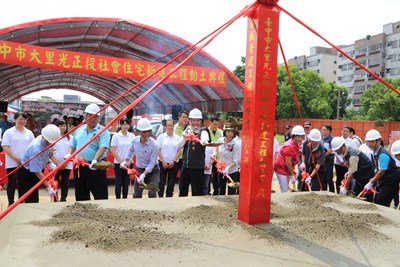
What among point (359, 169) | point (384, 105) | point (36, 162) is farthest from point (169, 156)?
point (384, 105)

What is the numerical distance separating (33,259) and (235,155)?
3521mm

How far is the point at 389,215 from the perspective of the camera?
297cm

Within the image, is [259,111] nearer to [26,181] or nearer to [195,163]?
[195,163]

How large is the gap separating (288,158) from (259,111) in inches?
102

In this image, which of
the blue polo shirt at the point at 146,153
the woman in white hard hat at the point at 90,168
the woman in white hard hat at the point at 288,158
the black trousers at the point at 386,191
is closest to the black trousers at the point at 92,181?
the woman in white hard hat at the point at 90,168

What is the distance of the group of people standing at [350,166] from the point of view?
4.18 metres

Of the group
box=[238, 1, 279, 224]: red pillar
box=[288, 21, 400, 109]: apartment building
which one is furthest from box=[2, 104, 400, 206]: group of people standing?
box=[288, 21, 400, 109]: apartment building

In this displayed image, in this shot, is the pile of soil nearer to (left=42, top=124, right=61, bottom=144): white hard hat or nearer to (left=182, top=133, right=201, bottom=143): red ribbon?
(left=42, top=124, right=61, bottom=144): white hard hat

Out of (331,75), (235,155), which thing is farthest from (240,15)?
(331,75)

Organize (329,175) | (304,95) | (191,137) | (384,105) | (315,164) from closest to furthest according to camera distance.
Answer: (191,137) → (315,164) → (329,175) → (384,105) → (304,95)

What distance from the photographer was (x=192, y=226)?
95.1 inches

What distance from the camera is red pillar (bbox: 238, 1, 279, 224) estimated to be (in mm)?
2453

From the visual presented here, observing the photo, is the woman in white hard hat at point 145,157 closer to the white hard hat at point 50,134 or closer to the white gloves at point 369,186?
the white hard hat at point 50,134

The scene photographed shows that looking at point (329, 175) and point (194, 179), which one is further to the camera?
point (329, 175)
